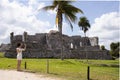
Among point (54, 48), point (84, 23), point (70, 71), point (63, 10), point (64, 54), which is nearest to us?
point (70, 71)

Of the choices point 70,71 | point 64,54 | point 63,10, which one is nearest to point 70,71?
point 70,71

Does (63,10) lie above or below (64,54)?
above

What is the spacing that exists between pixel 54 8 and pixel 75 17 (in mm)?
2223

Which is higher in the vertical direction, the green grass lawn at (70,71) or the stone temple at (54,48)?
the stone temple at (54,48)

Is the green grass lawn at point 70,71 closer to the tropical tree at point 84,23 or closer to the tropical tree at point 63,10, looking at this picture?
the tropical tree at point 63,10

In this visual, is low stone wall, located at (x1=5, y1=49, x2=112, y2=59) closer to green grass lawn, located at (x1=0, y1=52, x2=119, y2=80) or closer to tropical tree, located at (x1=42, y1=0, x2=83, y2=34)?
tropical tree, located at (x1=42, y1=0, x2=83, y2=34)

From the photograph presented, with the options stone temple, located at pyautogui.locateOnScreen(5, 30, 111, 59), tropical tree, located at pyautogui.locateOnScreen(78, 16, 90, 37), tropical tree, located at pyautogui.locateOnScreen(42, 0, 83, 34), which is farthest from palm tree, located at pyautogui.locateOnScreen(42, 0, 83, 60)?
tropical tree, located at pyautogui.locateOnScreen(78, 16, 90, 37)

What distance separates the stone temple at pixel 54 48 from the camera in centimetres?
4278

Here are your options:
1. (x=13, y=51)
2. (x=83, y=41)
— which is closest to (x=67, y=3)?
(x=13, y=51)

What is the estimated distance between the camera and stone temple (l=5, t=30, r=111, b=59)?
1684 inches

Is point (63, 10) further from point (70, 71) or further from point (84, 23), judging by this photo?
point (84, 23)

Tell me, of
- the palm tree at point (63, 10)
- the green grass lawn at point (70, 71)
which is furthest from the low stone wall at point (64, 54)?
the green grass lawn at point (70, 71)

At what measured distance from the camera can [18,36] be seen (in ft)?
198

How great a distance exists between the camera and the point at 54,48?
52.9m
